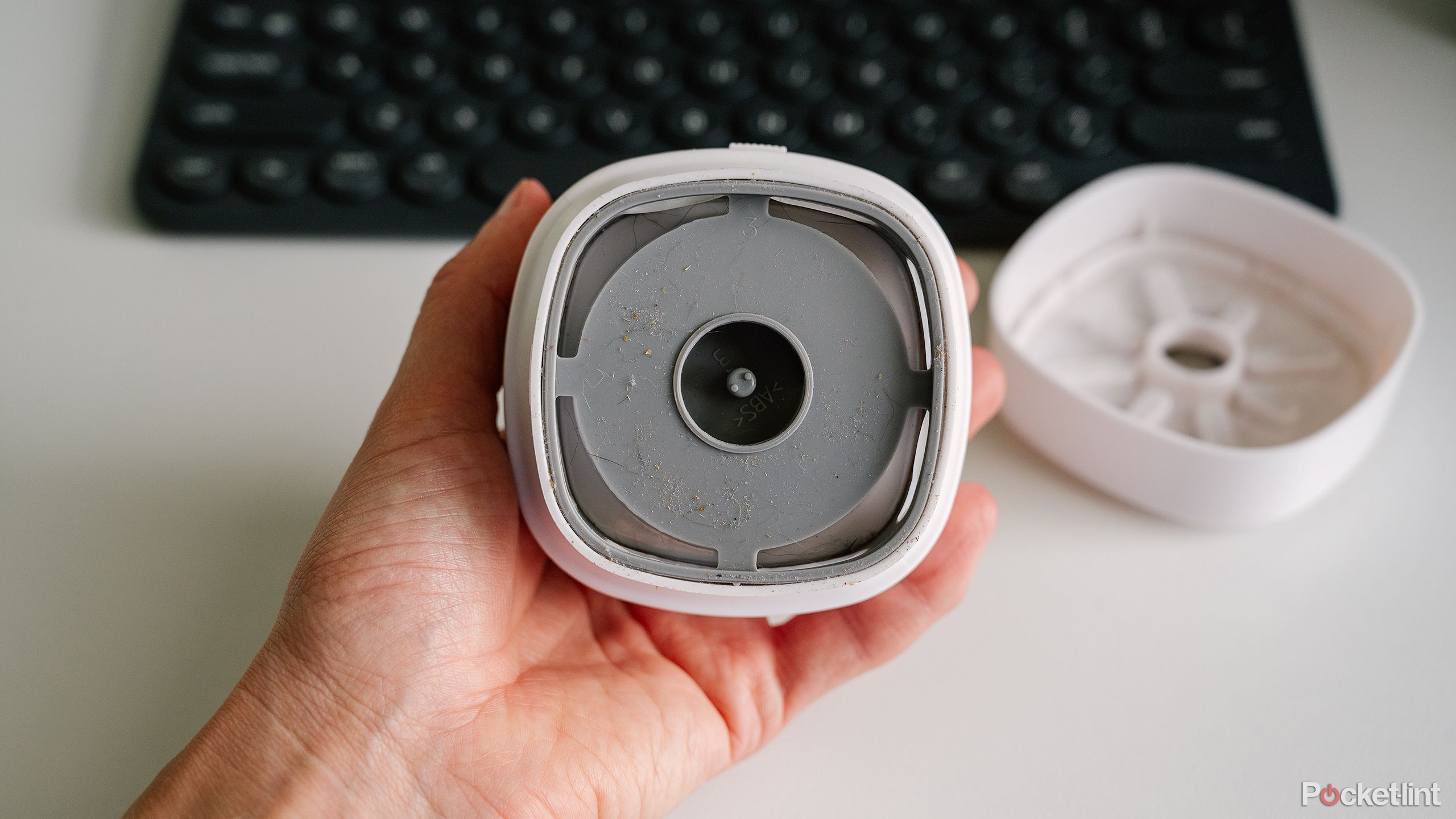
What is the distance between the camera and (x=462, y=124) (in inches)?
29.2

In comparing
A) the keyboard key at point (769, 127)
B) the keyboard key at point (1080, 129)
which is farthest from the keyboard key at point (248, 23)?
the keyboard key at point (1080, 129)

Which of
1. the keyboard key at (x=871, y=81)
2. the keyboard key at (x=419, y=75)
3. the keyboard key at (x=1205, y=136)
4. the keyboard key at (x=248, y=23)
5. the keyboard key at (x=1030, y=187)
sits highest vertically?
the keyboard key at (x=248, y=23)

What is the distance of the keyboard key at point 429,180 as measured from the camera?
72 centimetres

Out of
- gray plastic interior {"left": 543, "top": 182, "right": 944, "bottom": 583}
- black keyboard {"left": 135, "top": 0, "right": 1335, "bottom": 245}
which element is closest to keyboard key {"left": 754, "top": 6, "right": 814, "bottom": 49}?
black keyboard {"left": 135, "top": 0, "right": 1335, "bottom": 245}

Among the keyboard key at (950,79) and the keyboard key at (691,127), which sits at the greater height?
the keyboard key at (691,127)

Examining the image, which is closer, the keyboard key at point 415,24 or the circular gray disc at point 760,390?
the circular gray disc at point 760,390

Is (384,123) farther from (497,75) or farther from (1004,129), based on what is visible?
(1004,129)

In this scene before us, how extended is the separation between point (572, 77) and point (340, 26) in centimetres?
18

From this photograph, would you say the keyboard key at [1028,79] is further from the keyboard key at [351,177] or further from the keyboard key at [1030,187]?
the keyboard key at [351,177]

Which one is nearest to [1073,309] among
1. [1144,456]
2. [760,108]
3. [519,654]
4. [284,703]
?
[1144,456]

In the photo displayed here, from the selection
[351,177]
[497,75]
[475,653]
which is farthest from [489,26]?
[475,653]

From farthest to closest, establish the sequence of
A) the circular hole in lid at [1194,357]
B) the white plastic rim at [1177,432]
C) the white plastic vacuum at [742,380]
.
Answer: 1. the circular hole in lid at [1194,357]
2. the white plastic rim at [1177,432]
3. the white plastic vacuum at [742,380]

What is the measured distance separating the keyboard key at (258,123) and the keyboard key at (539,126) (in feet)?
0.41

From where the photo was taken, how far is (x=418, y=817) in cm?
50
